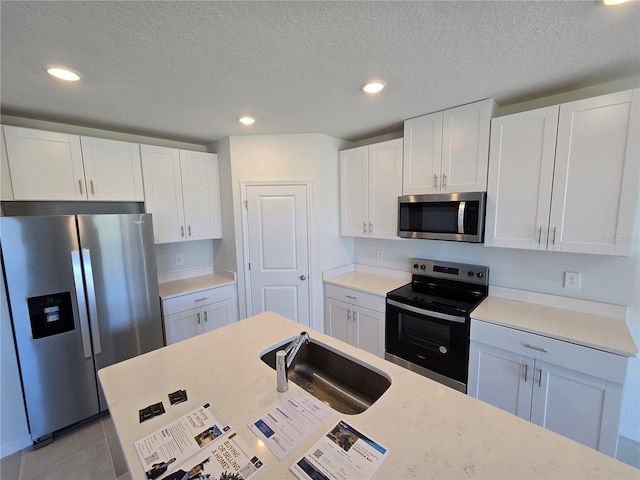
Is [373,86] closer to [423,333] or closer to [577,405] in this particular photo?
[423,333]

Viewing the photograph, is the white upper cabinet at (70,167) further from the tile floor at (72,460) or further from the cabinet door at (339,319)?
the cabinet door at (339,319)

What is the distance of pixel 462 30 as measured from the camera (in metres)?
1.18

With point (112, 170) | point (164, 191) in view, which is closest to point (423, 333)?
point (164, 191)

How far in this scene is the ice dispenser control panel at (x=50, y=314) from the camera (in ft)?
5.97

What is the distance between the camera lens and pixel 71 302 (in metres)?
1.94

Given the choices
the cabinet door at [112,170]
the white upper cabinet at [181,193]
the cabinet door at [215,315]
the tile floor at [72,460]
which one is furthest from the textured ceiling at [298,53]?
the tile floor at [72,460]

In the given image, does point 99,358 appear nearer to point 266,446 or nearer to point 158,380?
point 158,380

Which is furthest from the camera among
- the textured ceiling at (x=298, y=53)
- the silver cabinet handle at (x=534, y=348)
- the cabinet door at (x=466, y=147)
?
the cabinet door at (x=466, y=147)

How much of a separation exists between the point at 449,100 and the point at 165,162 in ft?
8.59

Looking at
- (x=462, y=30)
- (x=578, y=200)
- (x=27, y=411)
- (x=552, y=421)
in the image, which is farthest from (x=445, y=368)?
(x=27, y=411)

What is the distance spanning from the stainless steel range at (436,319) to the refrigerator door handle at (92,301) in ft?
Answer: 7.72

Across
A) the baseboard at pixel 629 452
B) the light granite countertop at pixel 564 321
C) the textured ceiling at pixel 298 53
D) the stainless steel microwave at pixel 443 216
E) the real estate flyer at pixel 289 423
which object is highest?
the textured ceiling at pixel 298 53

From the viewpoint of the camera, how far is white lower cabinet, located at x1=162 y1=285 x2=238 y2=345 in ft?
8.37

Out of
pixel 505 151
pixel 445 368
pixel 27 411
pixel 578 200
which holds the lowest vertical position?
pixel 27 411
